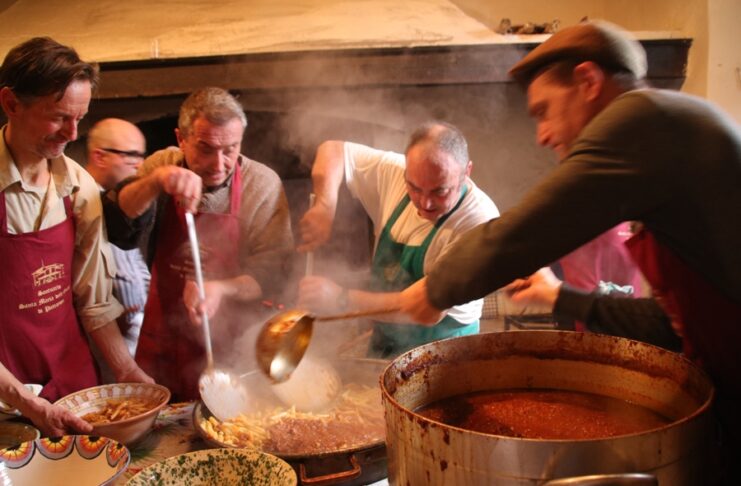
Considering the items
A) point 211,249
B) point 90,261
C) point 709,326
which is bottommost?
point 211,249

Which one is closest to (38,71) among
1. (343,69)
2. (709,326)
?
(709,326)

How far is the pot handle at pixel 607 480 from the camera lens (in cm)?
82

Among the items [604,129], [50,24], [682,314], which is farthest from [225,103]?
[50,24]

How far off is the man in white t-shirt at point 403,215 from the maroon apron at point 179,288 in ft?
1.17

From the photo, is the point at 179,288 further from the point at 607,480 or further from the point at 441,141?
the point at 607,480

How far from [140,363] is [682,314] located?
87.9 inches

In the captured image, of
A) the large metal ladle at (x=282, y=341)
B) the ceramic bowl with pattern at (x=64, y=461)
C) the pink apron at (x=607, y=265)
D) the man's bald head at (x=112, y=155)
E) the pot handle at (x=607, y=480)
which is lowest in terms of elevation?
the pink apron at (x=607, y=265)

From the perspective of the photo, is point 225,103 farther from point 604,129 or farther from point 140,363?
point 604,129

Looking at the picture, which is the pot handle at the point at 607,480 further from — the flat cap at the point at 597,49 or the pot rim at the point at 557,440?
the flat cap at the point at 597,49

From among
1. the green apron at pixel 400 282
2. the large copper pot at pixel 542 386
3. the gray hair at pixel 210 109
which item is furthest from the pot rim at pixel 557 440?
the gray hair at pixel 210 109

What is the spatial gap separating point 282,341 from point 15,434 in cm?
83

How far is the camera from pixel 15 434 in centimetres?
173

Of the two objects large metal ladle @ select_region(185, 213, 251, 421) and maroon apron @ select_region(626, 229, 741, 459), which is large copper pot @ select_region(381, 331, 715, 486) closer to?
maroon apron @ select_region(626, 229, 741, 459)

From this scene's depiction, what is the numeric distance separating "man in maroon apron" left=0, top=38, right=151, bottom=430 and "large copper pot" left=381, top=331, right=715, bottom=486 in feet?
4.67
